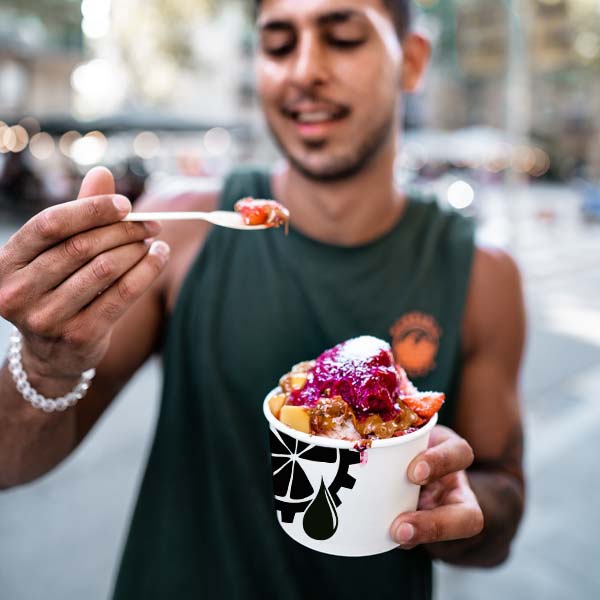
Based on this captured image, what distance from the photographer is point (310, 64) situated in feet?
5.56

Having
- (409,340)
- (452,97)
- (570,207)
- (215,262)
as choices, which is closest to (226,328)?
(215,262)

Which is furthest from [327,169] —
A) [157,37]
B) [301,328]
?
[157,37]

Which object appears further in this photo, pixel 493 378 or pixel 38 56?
pixel 38 56

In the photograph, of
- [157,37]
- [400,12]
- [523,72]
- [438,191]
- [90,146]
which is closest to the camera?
[400,12]

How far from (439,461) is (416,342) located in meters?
0.60

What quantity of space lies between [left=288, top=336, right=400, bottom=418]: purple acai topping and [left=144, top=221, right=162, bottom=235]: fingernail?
432mm

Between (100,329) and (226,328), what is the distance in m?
0.57

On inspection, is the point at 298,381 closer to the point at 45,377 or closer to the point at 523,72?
the point at 45,377

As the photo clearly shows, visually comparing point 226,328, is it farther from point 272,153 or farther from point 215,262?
point 272,153

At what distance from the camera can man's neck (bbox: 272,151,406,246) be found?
1874 mm

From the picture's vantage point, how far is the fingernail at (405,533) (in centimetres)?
117

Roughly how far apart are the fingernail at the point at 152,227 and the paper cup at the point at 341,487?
0.42 metres

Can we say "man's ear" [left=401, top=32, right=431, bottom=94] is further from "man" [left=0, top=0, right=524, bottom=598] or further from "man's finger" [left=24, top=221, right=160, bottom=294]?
"man's finger" [left=24, top=221, right=160, bottom=294]

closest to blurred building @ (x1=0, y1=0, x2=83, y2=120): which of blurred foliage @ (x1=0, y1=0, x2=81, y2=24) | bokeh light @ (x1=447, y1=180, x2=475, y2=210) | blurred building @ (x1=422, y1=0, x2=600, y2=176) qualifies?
blurred foliage @ (x1=0, y1=0, x2=81, y2=24)
